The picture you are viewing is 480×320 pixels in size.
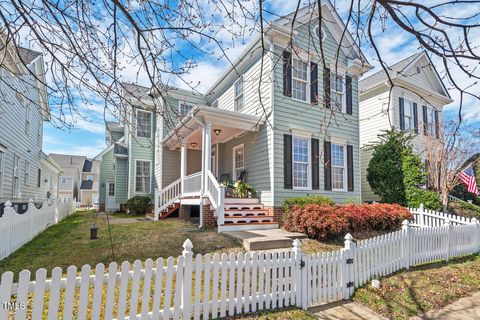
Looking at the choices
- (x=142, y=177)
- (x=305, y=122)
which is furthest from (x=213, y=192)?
(x=142, y=177)

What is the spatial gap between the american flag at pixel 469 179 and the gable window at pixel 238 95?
1070 cm

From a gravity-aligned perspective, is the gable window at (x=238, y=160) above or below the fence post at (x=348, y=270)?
above

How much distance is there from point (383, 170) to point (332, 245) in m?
6.63

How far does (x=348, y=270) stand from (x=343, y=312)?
81cm

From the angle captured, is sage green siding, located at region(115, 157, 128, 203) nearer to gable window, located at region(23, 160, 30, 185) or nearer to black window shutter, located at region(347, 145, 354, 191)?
gable window, located at region(23, 160, 30, 185)

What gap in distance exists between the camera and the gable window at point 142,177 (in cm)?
1675

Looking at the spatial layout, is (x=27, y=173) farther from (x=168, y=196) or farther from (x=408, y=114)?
(x=408, y=114)

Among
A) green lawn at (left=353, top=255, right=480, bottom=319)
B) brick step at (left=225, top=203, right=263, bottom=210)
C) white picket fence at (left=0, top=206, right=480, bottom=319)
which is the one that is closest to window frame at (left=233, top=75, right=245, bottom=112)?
brick step at (left=225, top=203, right=263, bottom=210)

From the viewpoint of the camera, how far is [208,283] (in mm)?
3926

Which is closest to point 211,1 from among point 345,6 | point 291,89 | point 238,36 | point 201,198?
point 238,36

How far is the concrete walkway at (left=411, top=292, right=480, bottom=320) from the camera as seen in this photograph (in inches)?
180

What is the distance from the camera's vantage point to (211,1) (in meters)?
3.09

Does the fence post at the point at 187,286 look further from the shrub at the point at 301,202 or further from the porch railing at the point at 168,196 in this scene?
the porch railing at the point at 168,196

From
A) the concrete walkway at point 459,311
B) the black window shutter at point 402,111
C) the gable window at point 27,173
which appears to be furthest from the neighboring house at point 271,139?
the gable window at point 27,173
